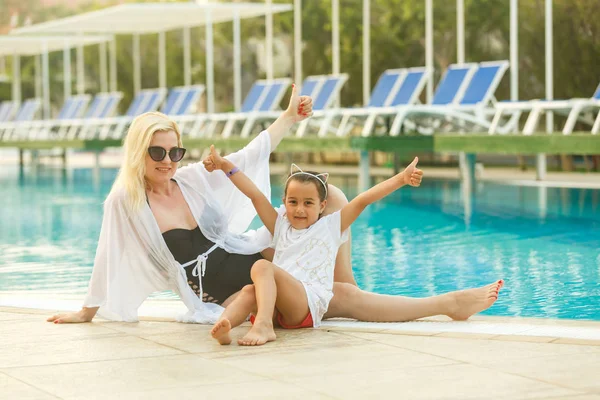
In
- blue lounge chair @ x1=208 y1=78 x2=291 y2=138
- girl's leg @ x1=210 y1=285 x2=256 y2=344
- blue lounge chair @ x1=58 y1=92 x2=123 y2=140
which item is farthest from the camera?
blue lounge chair @ x1=58 y1=92 x2=123 y2=140

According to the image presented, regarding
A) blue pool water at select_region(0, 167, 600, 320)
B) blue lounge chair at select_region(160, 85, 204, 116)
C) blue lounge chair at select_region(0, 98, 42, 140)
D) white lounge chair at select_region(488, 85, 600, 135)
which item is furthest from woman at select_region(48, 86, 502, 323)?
blue lounge chair at select_region(0, 98, 42, 140)

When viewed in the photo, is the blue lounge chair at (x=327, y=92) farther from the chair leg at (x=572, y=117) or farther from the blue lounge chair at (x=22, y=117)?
the blue lounge chair at (x=22, y=117)

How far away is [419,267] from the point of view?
661 cm

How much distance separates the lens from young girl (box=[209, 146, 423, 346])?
390cm

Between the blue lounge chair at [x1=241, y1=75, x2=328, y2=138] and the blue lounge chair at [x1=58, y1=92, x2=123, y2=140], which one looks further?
the blue lounge chair at [x1=58, y1=92, x2=123, y2=140]

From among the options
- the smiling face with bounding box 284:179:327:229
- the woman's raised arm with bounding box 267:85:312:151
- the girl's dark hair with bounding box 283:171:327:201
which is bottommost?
the smiling face with bounding box 284:179:327:229

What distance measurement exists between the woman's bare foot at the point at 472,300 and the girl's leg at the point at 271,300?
1.88 ft

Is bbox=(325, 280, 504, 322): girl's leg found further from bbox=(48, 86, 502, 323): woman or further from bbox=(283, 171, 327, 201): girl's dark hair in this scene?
bbox=(283, 171, 327, 201): girl's dark hair

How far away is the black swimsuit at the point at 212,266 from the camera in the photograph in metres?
4.29

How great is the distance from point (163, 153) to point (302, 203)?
543mm

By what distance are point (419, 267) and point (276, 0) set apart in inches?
506

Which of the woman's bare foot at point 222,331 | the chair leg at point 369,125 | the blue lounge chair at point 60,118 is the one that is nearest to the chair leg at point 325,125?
the chair leg at point 369,125

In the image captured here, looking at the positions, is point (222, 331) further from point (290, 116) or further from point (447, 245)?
point (447, 245)

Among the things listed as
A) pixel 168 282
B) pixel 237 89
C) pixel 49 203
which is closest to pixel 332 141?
pixel 49 203
